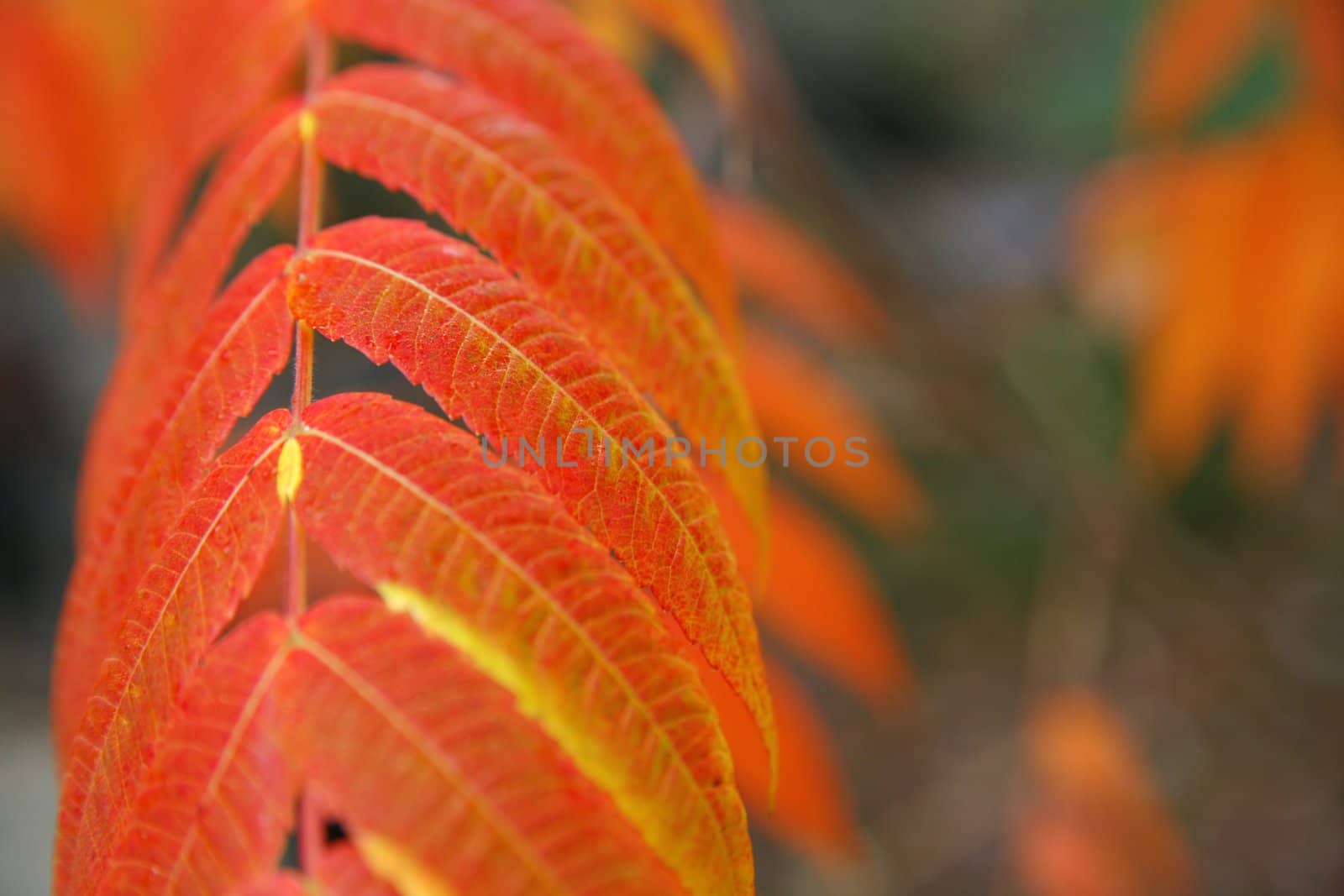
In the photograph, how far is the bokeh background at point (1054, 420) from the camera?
129 cm

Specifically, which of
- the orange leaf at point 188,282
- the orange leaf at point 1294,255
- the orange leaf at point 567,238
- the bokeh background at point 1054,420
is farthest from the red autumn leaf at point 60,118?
the orange leaf at point 1294,255

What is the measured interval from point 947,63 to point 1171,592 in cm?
329

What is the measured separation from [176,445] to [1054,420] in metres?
1.74

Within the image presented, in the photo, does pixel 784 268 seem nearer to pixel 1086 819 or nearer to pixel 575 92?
pixel 575 92

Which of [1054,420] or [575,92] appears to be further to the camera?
[1054,420]

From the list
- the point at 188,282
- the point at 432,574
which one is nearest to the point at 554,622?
the point at 432,574

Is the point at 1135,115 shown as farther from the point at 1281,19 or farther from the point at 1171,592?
the point at 1171,592

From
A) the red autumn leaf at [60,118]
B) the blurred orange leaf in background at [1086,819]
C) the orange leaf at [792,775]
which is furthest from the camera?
the blurred orange leaf in background at [1086,819]

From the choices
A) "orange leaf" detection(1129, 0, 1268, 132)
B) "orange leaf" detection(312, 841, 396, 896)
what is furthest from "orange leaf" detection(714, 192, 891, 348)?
"orange leaf" detection(312, 841, 396, 896)

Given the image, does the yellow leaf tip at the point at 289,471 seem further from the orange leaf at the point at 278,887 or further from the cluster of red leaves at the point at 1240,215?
the cluster of red leaves at the point at 1240,215

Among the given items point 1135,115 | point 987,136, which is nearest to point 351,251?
point 1135,115

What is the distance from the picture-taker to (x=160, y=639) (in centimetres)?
33

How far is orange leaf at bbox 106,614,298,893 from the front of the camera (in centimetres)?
30

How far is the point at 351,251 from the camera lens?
390mm
